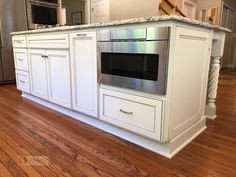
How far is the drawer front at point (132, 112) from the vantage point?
1.33 metres

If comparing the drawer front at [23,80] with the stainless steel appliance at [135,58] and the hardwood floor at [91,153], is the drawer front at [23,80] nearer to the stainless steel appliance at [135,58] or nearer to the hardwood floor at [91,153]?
the hardwood floor at [91,153]

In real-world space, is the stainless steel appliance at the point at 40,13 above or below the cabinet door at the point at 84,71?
above

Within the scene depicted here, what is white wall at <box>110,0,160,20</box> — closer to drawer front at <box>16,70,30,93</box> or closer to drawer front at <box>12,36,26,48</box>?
drawer front at <box>12,36,26,48</box>

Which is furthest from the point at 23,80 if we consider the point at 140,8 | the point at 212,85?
the point at 140,8

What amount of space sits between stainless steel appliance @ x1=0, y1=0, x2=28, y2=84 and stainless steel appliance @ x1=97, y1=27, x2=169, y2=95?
111 inches

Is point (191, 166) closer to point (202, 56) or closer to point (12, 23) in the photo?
point (202, 56)

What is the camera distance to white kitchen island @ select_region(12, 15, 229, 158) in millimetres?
1293

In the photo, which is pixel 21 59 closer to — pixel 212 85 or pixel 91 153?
pixel 91 153

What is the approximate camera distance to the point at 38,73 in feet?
7.84

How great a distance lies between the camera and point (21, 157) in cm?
136

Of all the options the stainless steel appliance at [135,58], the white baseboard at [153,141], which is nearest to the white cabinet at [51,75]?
the white baseboard at [153,141]

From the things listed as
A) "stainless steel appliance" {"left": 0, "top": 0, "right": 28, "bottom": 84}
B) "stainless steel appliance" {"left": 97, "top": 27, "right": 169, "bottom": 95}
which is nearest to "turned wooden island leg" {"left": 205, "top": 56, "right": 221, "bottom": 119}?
"stainless steel appliance" {"left": 97, "top": 27, "right": 169, "bottom": 95}

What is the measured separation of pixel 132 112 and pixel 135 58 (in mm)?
396

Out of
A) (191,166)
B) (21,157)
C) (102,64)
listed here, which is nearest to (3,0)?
(102,64)
